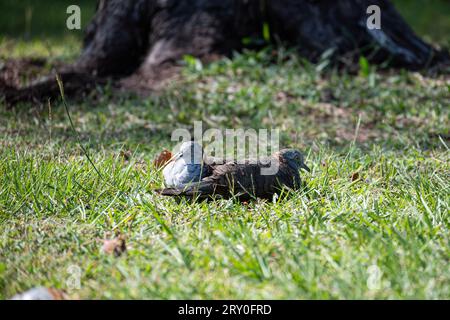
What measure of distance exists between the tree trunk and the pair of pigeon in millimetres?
2526

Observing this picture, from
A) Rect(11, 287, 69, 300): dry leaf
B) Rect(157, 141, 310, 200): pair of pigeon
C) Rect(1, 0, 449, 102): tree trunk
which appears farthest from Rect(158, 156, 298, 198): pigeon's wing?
Rect(1, 0, 449, 102): tree trunk

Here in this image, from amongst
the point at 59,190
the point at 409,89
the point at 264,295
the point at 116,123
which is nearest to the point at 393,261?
the point at 264,295

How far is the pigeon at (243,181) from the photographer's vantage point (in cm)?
274

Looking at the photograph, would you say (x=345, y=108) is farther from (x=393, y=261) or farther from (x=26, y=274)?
(x=26, y=274)

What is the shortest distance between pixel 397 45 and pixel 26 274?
4248 millimetres

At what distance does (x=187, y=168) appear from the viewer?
281 centimetres

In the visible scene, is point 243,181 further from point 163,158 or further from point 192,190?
point 163,158

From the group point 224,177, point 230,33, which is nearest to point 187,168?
point 224,177

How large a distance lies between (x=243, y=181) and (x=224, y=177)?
0.31ft

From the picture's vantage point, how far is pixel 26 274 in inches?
85.0

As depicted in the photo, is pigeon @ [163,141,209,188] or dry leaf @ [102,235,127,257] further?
pigeon @ [163,141,209,188]

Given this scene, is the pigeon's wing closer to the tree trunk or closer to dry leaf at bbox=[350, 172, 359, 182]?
dry leaf at bbox=[350, 172, 359, 182]

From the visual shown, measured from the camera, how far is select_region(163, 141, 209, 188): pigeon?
280 cm

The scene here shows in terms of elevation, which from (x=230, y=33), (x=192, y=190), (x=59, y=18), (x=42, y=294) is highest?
(x=59, y=18)
